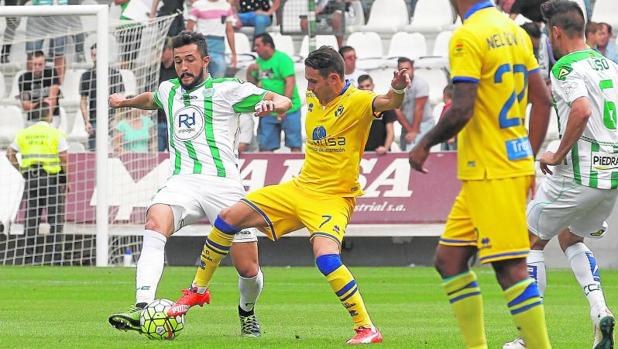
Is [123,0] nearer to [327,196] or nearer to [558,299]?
[558,299]

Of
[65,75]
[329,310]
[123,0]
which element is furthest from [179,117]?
[123,0]

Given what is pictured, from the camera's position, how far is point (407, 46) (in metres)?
23.1

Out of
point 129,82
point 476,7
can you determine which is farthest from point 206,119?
point 129,82

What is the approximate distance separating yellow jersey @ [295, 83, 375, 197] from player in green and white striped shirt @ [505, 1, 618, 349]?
1.33 meters

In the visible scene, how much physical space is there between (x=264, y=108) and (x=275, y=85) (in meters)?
10.7

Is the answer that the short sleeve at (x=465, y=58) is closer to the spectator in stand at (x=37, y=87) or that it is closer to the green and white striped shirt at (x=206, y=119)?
the green and white striped shirt at (x=206, y=119)

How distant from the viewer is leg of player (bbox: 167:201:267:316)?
369 inches

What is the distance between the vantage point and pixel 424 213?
18.7 m

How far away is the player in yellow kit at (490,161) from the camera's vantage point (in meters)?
6.71

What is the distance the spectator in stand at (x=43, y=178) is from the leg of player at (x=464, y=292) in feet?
41.8

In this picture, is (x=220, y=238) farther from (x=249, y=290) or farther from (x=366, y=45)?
(x=366, y=45)

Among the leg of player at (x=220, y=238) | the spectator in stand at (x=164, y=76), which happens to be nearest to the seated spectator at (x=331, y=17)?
the spectator in stand at (x=164, y=76)

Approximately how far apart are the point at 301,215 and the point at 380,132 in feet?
32.0

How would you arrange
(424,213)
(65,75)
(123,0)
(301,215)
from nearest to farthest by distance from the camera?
(301,215) < (424,213) < (65,75) < (123,0)
